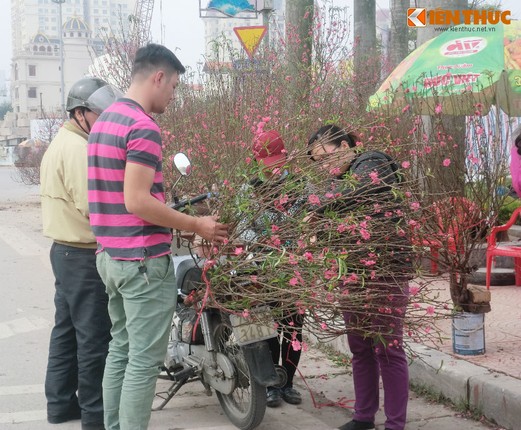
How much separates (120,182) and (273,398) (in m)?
2.09

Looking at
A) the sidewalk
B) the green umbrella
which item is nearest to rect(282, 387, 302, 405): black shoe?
the sidewalk

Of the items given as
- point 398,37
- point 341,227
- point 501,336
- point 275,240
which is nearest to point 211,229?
point 275,240

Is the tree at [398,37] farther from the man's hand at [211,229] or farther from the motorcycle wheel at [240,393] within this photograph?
the man's hand at [211,229]

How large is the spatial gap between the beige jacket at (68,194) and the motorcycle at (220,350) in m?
0.57

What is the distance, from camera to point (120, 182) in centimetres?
412

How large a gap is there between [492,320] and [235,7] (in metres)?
8.70

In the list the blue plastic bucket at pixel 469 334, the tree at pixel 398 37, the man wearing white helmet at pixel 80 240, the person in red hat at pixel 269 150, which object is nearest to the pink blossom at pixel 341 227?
the person in red hat at pixel 269 150

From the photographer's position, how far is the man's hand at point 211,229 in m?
4.21

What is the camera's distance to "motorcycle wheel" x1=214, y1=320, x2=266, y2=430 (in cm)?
482

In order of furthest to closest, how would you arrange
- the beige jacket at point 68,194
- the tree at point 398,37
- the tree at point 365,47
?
the tree at point 398,37 < the tree at point 365,47 < the beige jacket at point 68,194

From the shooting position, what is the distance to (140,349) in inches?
163

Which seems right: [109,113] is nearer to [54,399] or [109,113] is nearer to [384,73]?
[54,399]

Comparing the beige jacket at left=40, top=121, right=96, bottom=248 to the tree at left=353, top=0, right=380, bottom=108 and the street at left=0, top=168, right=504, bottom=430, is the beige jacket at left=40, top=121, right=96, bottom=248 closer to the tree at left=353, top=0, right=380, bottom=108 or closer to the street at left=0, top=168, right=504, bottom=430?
the street at left=0, top=168, right=504, bottom=430

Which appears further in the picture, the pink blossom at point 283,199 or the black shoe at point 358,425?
the black shoe at point 358,425
